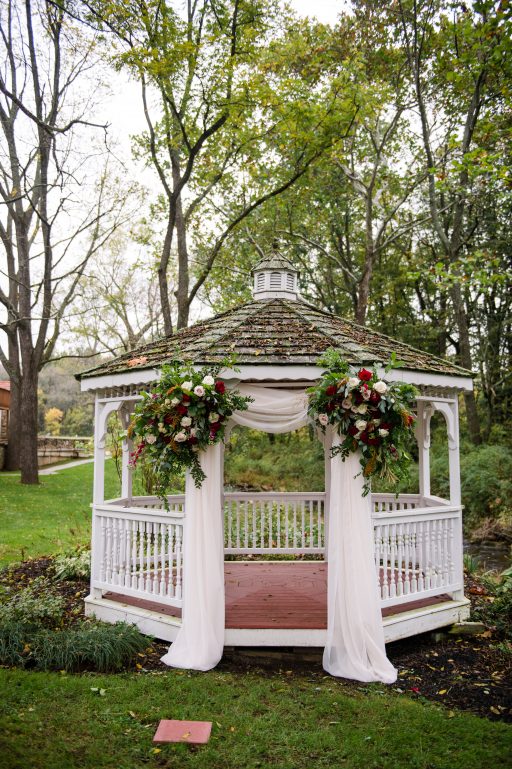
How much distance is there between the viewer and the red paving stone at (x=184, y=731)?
14.8 feet

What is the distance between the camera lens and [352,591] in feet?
19.6

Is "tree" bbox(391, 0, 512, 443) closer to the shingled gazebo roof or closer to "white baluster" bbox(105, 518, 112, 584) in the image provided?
the shingled gazebo roof

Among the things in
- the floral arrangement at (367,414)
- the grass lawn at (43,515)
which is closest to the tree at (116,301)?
the grass lawn at (43,515)

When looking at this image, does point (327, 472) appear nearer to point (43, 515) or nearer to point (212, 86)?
point (212, 86)

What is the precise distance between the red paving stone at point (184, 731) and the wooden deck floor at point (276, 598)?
5.32 feet

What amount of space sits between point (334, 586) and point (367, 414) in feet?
6.02

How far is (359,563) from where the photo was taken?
6.04 metres

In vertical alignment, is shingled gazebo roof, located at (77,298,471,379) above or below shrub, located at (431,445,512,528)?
above

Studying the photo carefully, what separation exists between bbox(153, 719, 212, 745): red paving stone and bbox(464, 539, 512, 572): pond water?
8.04m

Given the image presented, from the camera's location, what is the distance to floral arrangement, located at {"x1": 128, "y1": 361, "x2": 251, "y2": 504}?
237 inches

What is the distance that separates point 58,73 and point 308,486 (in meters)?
14.8

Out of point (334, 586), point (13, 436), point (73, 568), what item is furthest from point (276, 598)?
point (13, 436)

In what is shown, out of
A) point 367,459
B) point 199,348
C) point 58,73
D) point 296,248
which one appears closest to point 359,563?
point 367,459

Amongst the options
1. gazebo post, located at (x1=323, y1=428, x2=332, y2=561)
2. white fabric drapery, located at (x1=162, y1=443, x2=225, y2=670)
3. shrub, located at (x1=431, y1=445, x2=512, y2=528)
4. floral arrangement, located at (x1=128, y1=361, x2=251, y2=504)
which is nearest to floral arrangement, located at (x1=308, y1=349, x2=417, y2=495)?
floral arrangement, located at (x1=128, y1=361, x2=251, y2=504)
